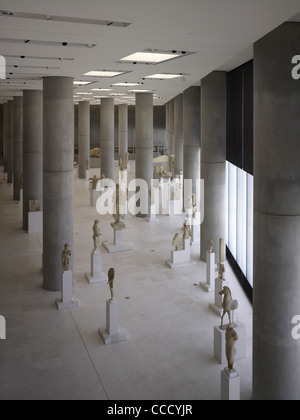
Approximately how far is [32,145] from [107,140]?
11700 millimetres

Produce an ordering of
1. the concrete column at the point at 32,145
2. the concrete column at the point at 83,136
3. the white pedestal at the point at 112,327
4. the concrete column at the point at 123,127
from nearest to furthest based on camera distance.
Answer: the white pedestal at the point at 112,327, the concrete column at the point at 32,145, the concrete column at the point at 83,136, the concrete column at the point at 123,127

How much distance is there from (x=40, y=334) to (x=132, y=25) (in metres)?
7.37

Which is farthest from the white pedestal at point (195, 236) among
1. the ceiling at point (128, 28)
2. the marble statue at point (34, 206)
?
the ceiling at point (128, 28)

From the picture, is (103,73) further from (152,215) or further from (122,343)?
(152,215)

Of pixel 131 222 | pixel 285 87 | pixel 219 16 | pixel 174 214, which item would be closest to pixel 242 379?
pixel 285 87

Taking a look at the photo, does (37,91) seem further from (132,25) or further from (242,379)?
(242,379)

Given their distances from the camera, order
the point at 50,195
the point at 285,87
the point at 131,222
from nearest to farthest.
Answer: the point at 285,87
the point at 50,195
the point at 131,222

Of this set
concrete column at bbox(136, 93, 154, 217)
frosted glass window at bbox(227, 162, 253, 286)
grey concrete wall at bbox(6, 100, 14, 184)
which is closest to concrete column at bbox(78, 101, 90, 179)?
grey concrete wall at bbox(6, 100, 14, 184)

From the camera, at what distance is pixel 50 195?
1342cm

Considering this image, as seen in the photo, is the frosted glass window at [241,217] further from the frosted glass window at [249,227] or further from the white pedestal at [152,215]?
the white pedestal at [152,215]

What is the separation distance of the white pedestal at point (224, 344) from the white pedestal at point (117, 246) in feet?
27.9

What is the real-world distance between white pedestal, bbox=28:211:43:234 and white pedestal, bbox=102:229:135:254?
11.5 feet

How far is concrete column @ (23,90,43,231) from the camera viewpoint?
19.0 m

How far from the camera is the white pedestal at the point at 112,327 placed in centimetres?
1026
